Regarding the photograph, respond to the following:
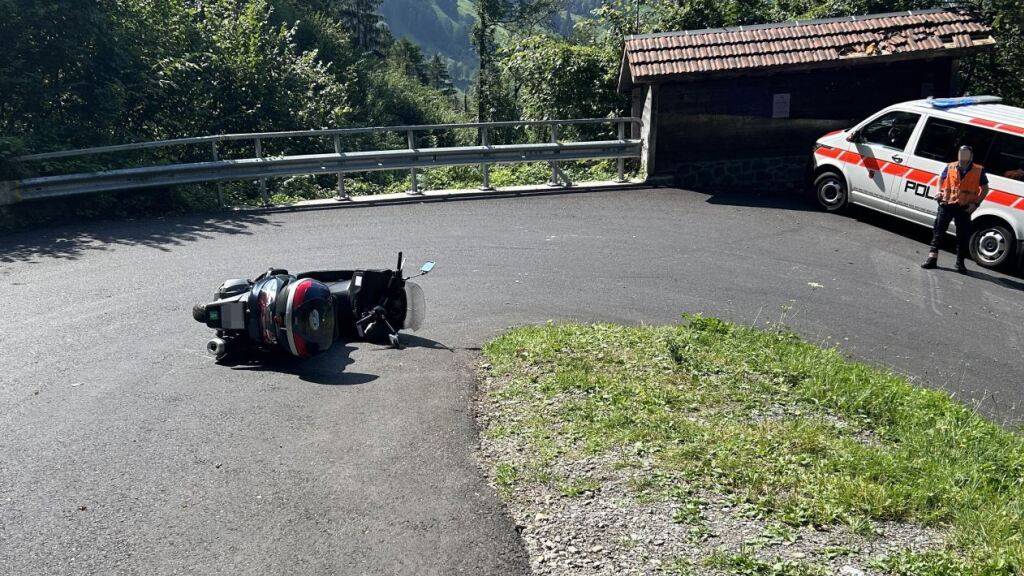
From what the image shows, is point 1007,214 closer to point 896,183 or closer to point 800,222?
point 896,183

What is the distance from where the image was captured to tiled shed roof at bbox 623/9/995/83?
609 inches

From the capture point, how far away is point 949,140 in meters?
13.1

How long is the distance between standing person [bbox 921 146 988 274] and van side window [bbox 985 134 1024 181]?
48 centimetres

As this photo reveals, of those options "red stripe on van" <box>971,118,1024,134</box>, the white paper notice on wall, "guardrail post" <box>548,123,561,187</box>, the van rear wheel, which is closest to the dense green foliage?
"guardrail post" <box>548,123,561,187</box>

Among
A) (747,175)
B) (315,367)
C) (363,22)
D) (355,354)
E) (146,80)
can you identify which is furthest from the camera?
(363,22)

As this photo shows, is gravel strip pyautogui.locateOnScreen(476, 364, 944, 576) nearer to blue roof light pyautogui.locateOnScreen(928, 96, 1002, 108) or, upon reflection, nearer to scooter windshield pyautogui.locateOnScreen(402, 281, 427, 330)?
scooter windshield pyautogui.locateOnScreen(402, 281, 427, 330)

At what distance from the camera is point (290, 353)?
314 inches

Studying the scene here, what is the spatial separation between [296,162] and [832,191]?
9.85 m

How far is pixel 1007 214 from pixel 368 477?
10.5 metres

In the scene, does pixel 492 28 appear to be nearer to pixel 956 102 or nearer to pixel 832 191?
pixel 832 191

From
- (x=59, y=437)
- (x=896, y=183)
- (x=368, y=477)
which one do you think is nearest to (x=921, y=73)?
(x=896, y=183)

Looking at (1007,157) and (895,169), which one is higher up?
(1007,157)

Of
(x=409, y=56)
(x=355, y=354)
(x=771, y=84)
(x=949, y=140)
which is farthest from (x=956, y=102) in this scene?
(x=409, y=56)

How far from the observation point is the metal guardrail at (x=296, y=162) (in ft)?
44.7
